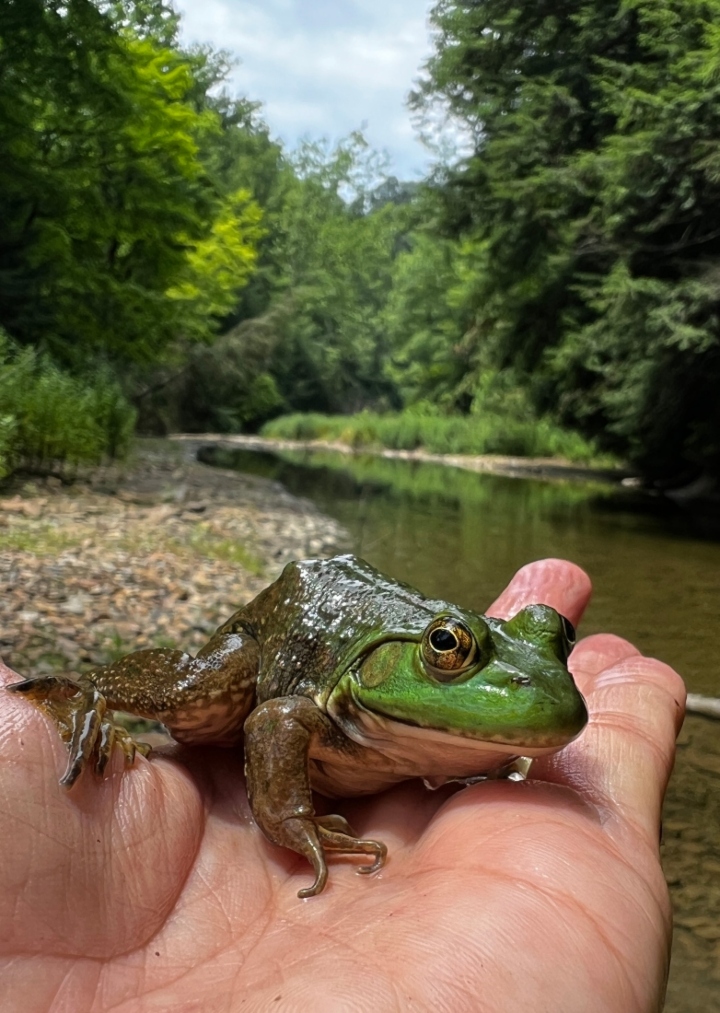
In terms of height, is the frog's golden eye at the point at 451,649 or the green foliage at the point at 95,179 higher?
the green foliage at the point at 95,179

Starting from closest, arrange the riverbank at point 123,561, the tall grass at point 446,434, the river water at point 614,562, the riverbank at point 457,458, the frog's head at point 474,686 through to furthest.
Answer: the frog's head at point 474,686 → the river water at point 614,562 → the riverbank at point 123,561 → the riverbank at point 457,458 → the tall grass at point 446,434

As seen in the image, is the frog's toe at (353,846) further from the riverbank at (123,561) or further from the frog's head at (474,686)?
the riverbank at (123,561)

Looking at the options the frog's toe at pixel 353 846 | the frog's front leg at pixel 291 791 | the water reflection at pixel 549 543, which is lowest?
the water reflection at pixel 549 543

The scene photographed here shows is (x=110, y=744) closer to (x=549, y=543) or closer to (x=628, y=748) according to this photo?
(x=628, y=748)

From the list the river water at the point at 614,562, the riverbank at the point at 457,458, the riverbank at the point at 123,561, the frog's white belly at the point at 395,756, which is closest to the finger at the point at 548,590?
the frog's white belly at the point at 395,756

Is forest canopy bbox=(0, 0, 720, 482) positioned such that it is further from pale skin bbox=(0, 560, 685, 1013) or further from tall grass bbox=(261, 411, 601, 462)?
tall grass bbox=(261, 411, 601, 462)

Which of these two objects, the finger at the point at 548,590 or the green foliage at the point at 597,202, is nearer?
the finger at the point at 548,590

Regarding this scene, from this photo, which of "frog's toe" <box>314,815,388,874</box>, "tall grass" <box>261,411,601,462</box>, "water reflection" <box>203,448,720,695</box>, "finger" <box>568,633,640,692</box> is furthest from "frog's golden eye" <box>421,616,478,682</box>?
"tall grass" <box>261,411,601,462</box>

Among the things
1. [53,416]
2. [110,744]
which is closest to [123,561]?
[53,416]
